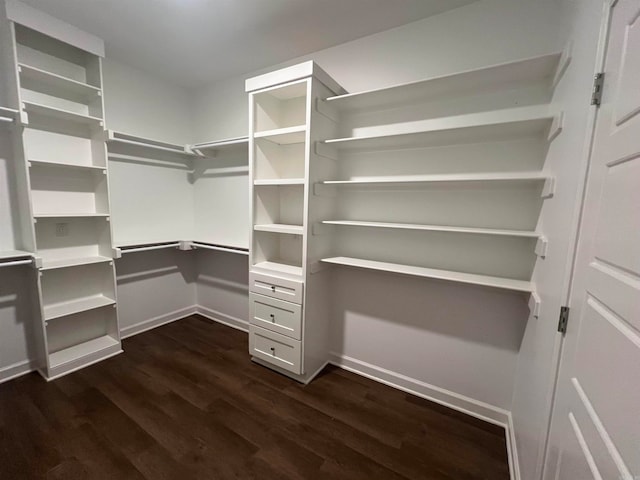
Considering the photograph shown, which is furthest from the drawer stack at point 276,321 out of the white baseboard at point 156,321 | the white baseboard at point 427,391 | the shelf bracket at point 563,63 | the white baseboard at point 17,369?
the shelf bracket at point 563,63

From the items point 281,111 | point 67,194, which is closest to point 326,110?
point 281,111

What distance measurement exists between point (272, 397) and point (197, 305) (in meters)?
1.99

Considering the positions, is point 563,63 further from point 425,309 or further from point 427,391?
point 427,391

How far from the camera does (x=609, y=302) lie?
74cm

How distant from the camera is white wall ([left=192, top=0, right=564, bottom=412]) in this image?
170 cm

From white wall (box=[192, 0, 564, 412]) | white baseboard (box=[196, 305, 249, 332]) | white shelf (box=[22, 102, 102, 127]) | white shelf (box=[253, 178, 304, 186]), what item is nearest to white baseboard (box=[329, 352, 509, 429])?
white wall (box=[192, 0, 564, 412])

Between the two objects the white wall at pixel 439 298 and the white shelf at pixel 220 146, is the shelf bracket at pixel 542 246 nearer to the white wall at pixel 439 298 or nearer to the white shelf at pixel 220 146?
the white wall at pixel 439 298

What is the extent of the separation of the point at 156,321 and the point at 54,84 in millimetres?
2452

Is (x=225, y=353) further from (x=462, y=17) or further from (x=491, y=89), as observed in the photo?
(x=462, y=17)

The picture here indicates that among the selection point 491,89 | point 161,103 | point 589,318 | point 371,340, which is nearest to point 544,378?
point 589,318

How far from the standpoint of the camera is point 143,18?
1993 millimetres

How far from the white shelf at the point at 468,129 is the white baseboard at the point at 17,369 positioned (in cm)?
311

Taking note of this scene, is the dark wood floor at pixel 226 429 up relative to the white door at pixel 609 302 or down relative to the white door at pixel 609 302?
down

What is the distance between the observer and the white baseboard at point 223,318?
10.4 feet
